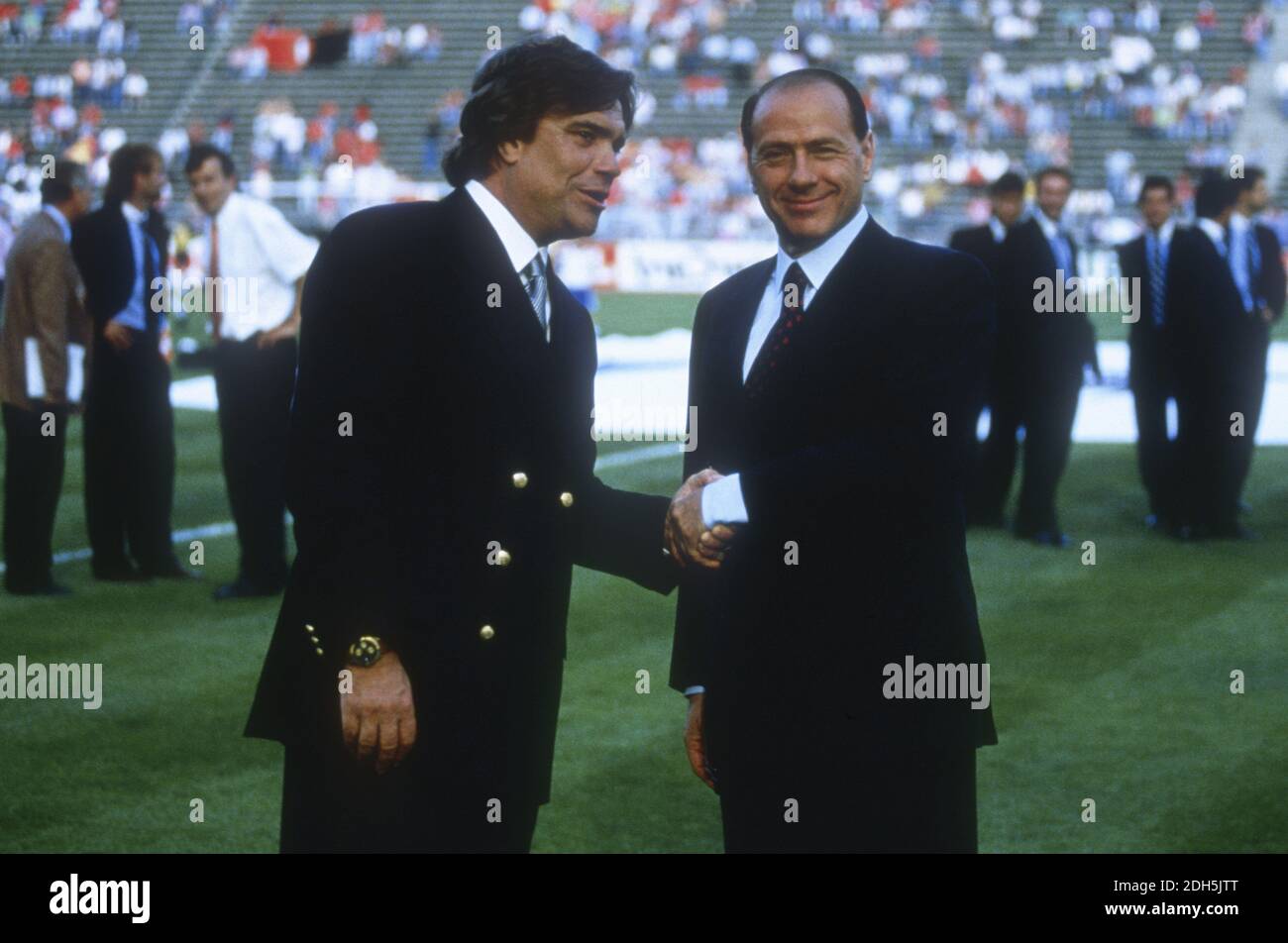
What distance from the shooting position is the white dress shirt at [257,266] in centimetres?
870

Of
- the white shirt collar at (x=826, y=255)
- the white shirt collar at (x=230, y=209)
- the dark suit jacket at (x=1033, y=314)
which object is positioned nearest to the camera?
the white shirt collar at (x=826, y=255)

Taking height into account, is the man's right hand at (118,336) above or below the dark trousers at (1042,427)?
above

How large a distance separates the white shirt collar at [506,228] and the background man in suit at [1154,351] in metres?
8.37

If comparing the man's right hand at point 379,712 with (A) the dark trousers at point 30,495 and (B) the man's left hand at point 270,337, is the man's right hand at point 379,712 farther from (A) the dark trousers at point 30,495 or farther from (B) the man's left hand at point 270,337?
(A) the dark trousers at point 30,495

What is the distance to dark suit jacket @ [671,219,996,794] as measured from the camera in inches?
126

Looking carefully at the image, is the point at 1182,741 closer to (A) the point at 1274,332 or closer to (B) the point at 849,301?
(B) the point at 849,301

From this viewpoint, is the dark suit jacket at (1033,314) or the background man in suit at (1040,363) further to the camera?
the dark suit jacket at (1033,314)

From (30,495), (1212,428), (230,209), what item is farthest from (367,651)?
(1212,428)

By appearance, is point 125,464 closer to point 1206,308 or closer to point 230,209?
point 230,209

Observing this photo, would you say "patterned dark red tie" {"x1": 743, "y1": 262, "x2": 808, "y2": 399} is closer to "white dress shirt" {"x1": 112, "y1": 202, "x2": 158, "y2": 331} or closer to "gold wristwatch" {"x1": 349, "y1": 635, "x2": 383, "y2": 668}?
"gold wristwatch" {"x1": 349, "y1": 635, "x2": 383, "y2": 668}

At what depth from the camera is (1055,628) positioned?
26.8 ft

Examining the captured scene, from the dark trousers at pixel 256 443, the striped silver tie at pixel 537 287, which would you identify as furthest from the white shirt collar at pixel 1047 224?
the striped silver tie at pixel 537 287

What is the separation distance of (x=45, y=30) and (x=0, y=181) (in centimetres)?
798
